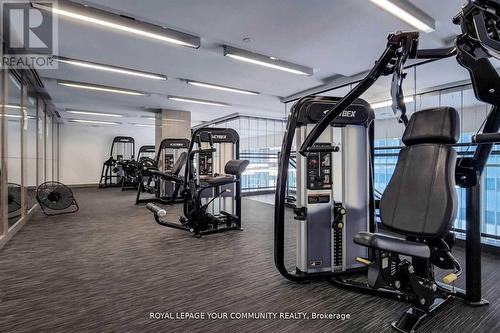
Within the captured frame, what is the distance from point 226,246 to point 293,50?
126 inches

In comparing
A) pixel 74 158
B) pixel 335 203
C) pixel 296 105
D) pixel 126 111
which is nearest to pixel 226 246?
pixel 335 203

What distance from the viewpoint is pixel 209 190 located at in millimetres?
5059

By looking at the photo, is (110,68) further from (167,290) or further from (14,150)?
(167,290)

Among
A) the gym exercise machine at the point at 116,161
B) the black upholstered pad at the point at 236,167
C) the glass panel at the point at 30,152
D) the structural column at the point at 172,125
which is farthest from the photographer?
the gym exercise machine at the point at 116,161

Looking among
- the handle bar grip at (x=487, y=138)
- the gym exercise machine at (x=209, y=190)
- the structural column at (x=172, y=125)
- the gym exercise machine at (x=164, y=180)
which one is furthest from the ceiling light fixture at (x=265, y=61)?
the structural column at (x=172, y=125)

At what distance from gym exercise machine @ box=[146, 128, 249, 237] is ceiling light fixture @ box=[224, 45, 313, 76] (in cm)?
132

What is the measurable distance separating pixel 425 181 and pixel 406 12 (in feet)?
7.47

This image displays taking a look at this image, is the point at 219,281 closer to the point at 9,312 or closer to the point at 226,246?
the point at 226,246

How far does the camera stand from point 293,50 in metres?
4.14

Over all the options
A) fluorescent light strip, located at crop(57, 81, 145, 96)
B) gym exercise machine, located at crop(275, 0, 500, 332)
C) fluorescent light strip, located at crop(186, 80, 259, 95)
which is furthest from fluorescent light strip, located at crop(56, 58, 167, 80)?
gym exercise machine, located at crop(275, 0, 500, 332)

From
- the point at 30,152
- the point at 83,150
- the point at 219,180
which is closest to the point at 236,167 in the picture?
the point at 219,180

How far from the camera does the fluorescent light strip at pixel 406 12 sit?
2814 mm

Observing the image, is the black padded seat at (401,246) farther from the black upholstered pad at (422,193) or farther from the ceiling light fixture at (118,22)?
the ceiling light fixture at (118,22)

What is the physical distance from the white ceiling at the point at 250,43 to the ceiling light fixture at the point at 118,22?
17 cm
